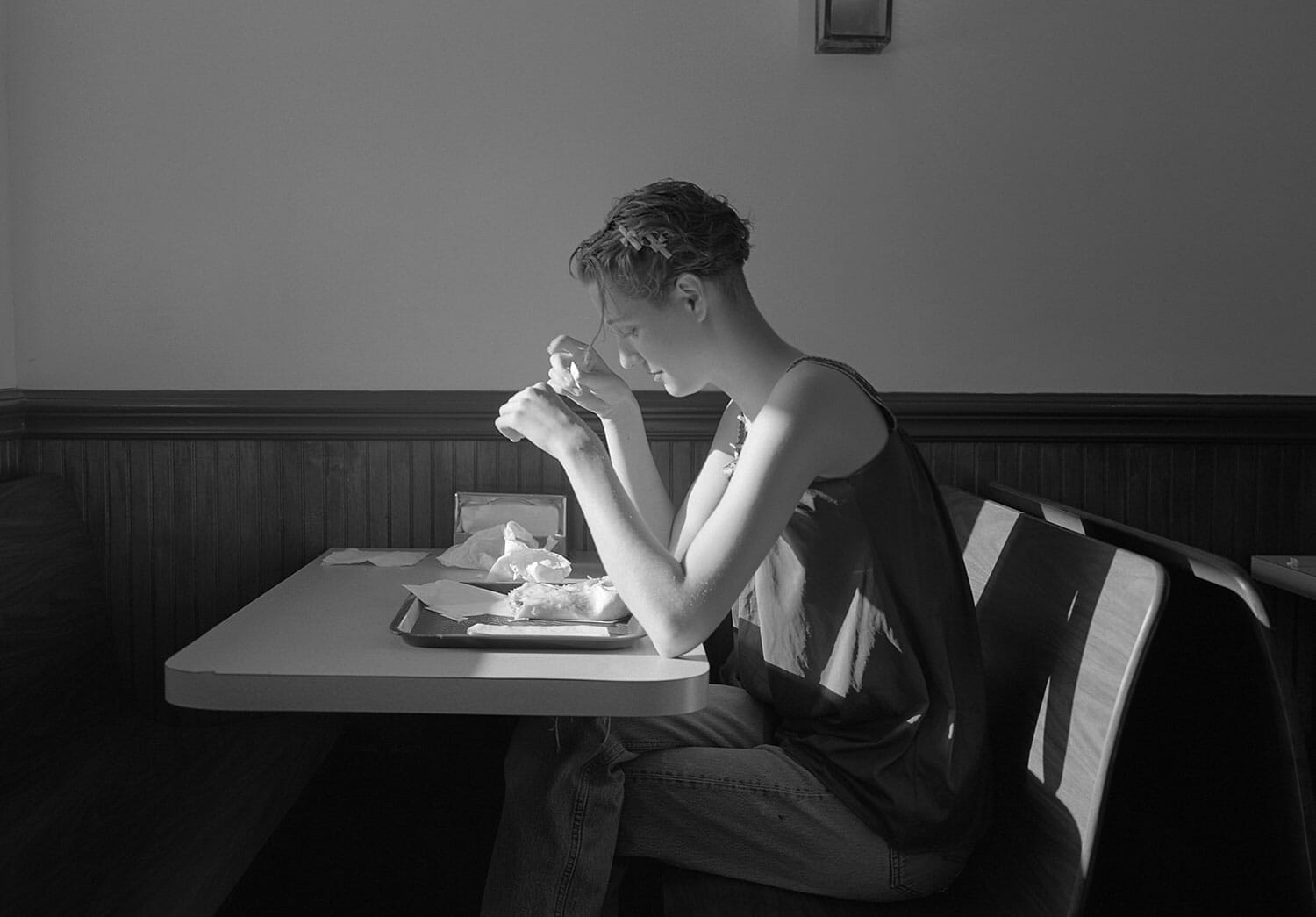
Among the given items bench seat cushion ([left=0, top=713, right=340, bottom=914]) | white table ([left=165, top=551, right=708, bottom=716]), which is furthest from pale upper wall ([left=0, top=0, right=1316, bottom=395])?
white table ([left=165, top=551, right=708, bottom=716])

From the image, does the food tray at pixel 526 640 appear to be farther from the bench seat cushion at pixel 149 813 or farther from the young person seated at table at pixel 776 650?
the bench seat cushion at pixel 149 813

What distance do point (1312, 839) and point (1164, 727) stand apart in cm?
22

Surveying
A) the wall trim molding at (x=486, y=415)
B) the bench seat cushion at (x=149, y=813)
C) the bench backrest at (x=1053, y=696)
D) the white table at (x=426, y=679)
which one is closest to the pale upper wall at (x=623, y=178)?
the wall trim molding at (x=486, y=415)

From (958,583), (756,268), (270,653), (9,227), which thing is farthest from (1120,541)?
(9,227)

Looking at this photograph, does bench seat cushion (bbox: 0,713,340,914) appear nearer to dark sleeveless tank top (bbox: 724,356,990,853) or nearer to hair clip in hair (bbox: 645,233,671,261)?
dark sleeveless tank top (bbox: 724,356,990,853)

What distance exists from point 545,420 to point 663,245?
0.28 meters

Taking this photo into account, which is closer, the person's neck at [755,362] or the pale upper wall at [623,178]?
the person's neck at [755,362]

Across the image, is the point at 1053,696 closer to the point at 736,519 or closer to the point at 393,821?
the point at 736,519

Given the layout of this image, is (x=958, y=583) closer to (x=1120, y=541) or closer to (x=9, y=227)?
(x=1120, y=541)

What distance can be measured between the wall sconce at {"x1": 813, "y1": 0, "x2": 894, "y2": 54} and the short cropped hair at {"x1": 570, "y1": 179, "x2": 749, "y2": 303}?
2.62 ft

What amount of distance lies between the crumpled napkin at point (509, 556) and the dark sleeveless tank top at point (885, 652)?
1.42 feet

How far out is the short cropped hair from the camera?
1.42 meters

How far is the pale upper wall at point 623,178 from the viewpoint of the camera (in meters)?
2.11

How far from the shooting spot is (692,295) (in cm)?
143
